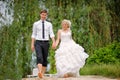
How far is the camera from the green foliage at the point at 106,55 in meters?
13.9

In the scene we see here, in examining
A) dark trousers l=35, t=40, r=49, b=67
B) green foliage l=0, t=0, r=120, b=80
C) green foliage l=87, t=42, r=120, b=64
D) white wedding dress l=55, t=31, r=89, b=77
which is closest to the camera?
dark trousers l=35, t=40, r=49, b=67

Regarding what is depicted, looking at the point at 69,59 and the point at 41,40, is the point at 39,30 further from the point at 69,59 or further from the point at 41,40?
the point at 69,59

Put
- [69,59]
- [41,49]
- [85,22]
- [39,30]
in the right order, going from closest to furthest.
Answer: [41,49] → [39,30] → [69,59] → [85,22]

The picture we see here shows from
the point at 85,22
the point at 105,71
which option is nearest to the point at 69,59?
the point at 105,71

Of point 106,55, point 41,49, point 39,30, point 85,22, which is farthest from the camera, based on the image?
point 85,22

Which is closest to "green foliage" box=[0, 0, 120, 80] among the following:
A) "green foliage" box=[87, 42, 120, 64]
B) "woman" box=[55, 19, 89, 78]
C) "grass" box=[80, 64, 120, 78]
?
"green foliage" box=[87, 42, 120, 64]

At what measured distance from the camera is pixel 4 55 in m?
7.68

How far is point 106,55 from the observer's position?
557 inches

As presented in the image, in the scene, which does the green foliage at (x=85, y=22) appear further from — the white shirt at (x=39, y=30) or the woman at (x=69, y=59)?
the white shirt at (x=39, y=30)

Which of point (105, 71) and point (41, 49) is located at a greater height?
point (41, 49)

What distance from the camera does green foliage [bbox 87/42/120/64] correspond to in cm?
1394

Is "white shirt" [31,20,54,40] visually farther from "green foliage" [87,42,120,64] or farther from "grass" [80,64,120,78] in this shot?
"green foliage" [87,42,120,64]

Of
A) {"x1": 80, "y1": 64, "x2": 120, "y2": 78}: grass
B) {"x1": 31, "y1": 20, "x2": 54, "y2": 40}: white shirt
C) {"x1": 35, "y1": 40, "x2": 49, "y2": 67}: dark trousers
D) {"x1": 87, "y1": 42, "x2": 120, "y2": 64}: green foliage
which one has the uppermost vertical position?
{"x1": 31, "y1": 20, "x2": 54, "y2": 40}: white shirt

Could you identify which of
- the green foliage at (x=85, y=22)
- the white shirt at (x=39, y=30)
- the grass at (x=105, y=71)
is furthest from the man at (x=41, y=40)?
the green foliage at (x=85, y=22)
